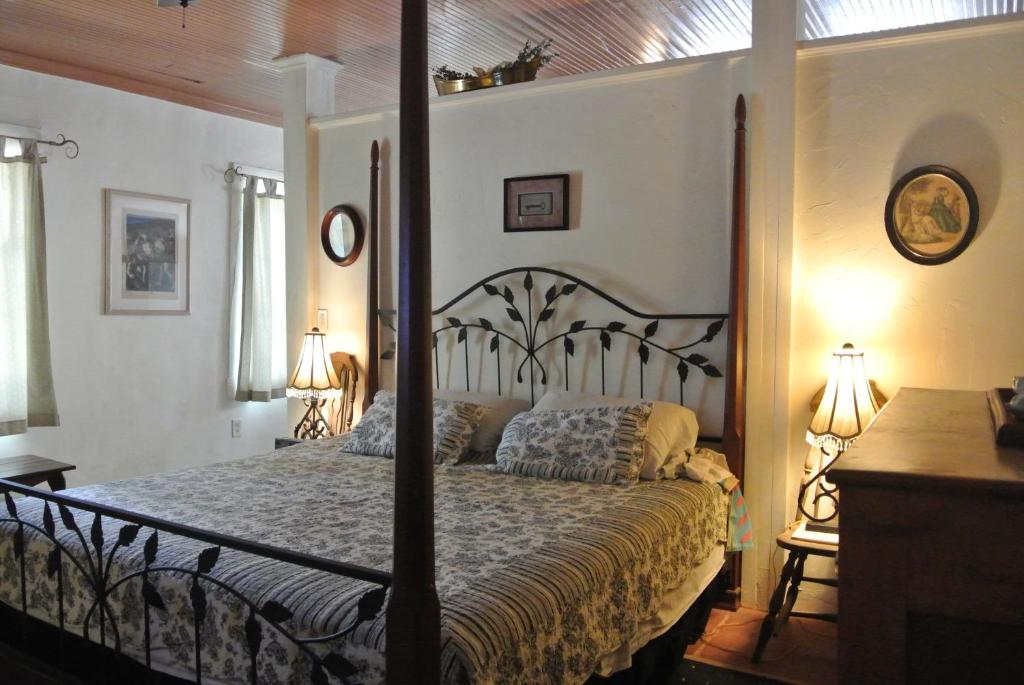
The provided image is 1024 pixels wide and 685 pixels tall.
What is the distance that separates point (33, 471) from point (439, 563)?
268 cm

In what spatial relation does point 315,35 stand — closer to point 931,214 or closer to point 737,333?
point 737,333

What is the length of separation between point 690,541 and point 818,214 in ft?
4.33

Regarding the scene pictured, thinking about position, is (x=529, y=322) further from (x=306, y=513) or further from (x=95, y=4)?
(x=95, y=4)

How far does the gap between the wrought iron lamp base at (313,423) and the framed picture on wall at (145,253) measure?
1.29 m

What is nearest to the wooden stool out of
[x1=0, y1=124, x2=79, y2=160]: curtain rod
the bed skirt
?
the bed skirt

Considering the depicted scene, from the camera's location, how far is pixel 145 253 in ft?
15.9

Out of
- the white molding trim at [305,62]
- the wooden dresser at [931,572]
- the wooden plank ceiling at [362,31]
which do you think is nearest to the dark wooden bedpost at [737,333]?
the wooden plank ceiling at [362,31]

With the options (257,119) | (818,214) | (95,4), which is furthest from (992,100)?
(257,119)

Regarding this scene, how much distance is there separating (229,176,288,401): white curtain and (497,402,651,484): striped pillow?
2709 millimetres

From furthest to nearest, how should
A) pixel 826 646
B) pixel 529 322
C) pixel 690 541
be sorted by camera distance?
pixel 529 322 < pixel 826 646 < pixel 690 541

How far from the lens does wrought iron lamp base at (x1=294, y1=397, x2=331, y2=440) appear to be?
4227mm

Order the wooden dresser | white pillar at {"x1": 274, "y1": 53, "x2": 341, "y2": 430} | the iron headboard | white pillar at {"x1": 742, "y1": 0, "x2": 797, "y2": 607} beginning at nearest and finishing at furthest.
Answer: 1. the wooden dresser
2. white pillar at {"x1": 742, "y1": 0, "x2": 797, "y2": 607}
3. the iron headboard
4. white pillar at {"x1": 274, "y1": 53, "x2": 341, "y2": 430}

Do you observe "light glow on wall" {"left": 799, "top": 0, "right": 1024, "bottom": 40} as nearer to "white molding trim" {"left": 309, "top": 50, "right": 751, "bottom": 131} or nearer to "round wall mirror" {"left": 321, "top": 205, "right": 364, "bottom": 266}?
"white molding trim" {"left": 309, "top": 50, "right": 751, "bottom": 131}

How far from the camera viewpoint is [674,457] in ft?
9.95
